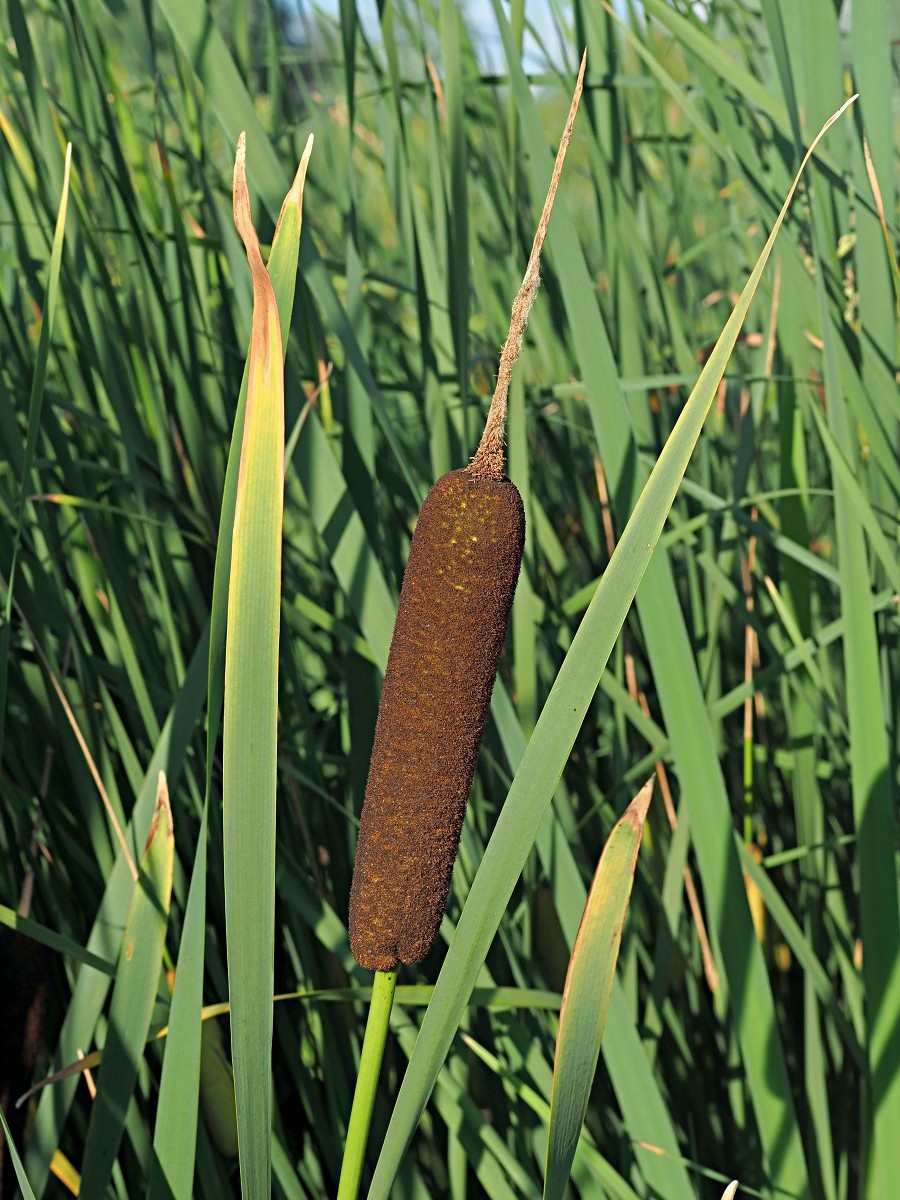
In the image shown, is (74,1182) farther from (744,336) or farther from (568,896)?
(744,336)

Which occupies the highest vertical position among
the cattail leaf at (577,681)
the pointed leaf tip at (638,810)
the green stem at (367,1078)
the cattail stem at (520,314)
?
the cattail stem at (520,314)

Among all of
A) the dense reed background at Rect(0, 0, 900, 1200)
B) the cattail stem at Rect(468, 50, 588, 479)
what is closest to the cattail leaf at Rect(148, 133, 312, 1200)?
the dense reed background at Rect(0, 0, 900, 1200)

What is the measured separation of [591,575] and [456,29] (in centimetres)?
69

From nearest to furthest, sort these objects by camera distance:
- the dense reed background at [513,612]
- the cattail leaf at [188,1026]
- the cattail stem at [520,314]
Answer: the cattail stem at [520,314] < the cattail leaf at [188,1026] < the dense reed background at [513,612]

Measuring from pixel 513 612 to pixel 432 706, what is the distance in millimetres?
464

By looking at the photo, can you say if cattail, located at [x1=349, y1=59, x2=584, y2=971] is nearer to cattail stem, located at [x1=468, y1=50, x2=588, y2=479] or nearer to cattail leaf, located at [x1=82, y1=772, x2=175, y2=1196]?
cattail stem, located at [x1=468, y1=50, x2=588, y2=479]

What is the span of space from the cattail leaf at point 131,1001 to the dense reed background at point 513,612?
0.21 feet

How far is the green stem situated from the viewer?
445mm

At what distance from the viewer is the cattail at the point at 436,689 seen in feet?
1.31

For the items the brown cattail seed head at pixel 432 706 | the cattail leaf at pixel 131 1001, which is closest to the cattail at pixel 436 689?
the brown cattail seed head at pixel 432 706

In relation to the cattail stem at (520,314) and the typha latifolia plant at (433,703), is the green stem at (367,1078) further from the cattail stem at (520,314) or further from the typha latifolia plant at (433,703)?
the cattail stem at (520,314)

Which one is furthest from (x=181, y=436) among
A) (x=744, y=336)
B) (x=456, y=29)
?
(x=744, y=336)

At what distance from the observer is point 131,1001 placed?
541 millimetres

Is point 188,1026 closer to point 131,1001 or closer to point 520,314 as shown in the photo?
point 131,1001
